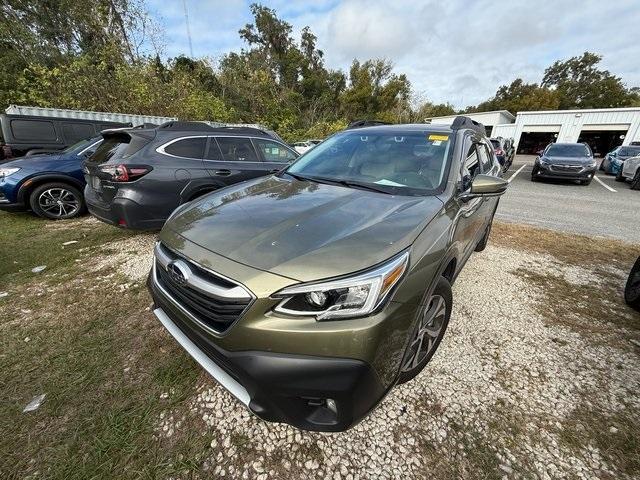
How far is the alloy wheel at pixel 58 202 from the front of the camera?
5565 millimetres

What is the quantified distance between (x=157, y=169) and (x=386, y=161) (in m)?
2.99

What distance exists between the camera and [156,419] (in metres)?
1.83

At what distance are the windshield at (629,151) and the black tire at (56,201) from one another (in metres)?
22.6

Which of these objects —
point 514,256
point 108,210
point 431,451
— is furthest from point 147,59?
point 431,451

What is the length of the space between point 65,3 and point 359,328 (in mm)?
27021

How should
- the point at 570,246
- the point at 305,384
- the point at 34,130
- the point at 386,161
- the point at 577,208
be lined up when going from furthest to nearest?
the point at 577,208 < the point at 34,130 < the point at 570,246 < the point at 386,161 < the point at 305,384

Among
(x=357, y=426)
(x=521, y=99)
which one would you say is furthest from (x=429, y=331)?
(x=521, y=99)

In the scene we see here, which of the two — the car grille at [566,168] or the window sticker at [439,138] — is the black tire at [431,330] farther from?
the car grille at [566,168]

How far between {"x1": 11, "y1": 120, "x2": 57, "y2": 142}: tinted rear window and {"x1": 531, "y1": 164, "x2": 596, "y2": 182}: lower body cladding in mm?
16204

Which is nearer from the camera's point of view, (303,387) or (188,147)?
(303,387)

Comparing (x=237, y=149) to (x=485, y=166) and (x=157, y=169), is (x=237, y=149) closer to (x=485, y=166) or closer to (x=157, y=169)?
(x=157, y=169)

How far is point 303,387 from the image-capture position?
129 centimetres

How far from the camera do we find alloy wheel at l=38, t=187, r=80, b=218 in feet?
18.3

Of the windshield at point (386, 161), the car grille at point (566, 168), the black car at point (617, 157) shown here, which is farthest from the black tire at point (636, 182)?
the windshield at point (386, 161)
